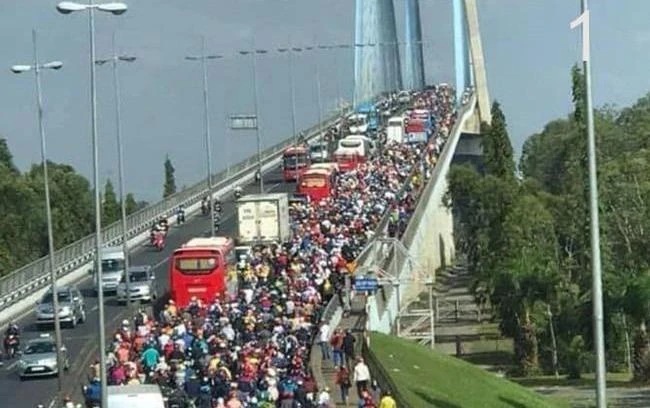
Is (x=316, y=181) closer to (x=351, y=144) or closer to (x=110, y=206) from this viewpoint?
(x=351, y=144)

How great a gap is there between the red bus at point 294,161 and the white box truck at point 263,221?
3717 cm

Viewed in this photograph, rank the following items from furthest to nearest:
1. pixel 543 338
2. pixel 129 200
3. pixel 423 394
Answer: pixel 129 200 → pixel 543 338 → pixel 423 394

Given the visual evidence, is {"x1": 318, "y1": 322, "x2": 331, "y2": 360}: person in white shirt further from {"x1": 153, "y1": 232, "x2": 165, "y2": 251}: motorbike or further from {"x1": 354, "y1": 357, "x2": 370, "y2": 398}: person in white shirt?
Result: {"x1": 153, "y1": 232, "x2": 165, "y2": 251}: motorbike

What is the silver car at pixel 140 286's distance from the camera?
181 ft

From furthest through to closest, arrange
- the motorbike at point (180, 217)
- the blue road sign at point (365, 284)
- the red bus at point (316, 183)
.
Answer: the motorbike at point (180, 217), the red bus at point (316, 183), the blue road sign at point (365, 284)

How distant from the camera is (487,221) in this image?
351 feet

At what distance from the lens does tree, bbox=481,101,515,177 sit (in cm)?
12125

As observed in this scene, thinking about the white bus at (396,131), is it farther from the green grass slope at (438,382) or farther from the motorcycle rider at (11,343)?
the motorcycle rider at (11,343)

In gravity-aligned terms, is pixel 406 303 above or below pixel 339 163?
below

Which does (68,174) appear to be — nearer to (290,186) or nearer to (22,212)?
(22,212)

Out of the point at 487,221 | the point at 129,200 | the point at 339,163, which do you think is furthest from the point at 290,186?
the point at 129,200

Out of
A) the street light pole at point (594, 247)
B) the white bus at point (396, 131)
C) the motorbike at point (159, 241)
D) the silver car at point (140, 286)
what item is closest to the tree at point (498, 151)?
the white bus at point (396, 131)

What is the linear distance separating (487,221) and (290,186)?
13.5 m

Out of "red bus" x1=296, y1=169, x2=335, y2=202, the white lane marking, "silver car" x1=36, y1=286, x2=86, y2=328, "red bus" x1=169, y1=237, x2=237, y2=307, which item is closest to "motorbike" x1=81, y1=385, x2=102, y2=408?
the white lane marking
